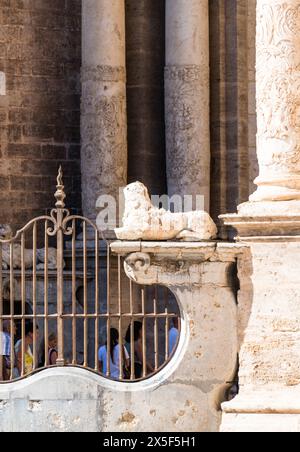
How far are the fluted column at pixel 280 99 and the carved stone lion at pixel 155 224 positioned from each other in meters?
0.51

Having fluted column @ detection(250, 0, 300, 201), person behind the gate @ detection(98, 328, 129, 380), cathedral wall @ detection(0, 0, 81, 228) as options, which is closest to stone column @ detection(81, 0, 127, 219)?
cathedral wall @ detection(0, 0, 81, 228)

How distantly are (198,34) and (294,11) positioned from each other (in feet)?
22.2

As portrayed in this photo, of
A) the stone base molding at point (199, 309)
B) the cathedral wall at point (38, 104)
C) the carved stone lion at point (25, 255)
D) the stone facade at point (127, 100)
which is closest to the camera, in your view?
the stone base molding at point (199, 309)

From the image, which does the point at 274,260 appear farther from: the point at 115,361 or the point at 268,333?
the point at 115,361

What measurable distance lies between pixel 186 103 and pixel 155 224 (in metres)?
7.01

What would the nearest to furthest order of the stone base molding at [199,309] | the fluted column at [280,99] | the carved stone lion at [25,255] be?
the stone base molding at [199,309] → the fluted column at [280,99] → the carved stone lion at [25,255]

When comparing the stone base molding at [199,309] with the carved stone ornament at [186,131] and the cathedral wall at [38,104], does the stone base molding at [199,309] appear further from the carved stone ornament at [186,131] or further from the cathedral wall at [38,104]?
the cathedral wall at [38,104]

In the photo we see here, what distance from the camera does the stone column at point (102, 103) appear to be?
72.6 feet

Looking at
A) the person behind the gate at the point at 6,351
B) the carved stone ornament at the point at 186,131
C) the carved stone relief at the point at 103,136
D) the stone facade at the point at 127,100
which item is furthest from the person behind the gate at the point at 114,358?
the carved stone ornament at the point at 186,131

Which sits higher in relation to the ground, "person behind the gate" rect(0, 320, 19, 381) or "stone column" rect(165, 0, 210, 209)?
"stone column" rect(165, 0, 210, 209)

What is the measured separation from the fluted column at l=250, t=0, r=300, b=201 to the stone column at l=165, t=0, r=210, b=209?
6500 millimetres

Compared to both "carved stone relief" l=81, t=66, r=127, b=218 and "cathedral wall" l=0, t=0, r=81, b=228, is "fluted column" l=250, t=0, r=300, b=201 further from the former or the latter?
"cathedral wall" l=0, t=0, r=81, b=228

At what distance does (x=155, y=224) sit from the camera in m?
15.6

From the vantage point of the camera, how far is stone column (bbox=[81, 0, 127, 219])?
2214cm
